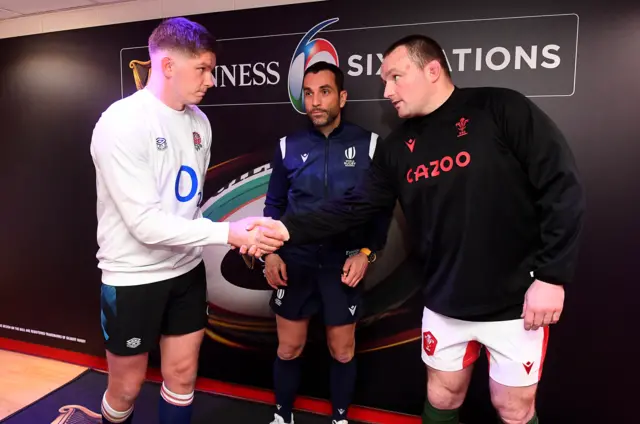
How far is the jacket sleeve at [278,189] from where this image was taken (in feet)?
7.18

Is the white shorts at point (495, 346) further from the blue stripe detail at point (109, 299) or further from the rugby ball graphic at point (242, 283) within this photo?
the blue stripe detail at point (109, 299)

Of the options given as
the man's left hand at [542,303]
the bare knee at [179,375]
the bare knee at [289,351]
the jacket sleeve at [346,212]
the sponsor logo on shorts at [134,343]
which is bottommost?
the bare knee at [289,351]

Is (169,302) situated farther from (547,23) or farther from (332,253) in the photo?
(547,23)

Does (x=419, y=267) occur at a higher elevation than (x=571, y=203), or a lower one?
lower

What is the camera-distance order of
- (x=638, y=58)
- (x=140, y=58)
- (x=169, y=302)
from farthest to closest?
1. (x=140, y=58)
2. (x=638, y=58)
3. (x=169, y=302)

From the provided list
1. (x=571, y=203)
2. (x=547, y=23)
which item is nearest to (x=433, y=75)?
(x=571, y=203)

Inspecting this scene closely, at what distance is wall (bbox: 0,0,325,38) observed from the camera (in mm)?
2479

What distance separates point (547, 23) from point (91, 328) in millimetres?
2923

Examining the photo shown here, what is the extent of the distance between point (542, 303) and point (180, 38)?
1.41 meters

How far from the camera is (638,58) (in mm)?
1922

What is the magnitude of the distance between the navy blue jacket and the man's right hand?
0.04m

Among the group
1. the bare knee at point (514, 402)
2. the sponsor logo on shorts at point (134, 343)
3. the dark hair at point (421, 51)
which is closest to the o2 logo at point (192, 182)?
the sponsor logo on shorts at point (134, 343)

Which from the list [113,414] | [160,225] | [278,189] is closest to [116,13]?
[278,189]

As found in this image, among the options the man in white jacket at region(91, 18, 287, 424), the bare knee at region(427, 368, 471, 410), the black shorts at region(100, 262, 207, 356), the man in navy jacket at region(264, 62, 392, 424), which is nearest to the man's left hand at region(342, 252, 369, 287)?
the man in navy jacket at region(264, 62, 392, 424)
